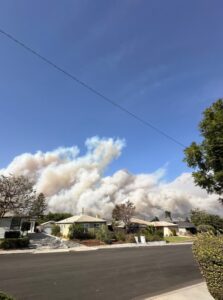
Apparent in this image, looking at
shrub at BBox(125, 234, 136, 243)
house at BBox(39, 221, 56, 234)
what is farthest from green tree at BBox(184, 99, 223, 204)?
house at BBox(39, 221, 56, 234)

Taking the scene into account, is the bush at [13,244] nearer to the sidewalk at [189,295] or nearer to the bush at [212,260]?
the sidewalk at [189,295]

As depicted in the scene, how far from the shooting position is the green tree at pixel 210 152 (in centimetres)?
996

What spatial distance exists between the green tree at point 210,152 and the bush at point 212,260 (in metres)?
4.24

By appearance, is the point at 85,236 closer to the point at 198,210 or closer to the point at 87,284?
the point at 87,284

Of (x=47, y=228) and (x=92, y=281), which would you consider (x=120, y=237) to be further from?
(x=92, y=281)

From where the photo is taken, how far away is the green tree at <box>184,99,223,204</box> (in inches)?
392

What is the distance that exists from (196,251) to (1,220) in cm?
3337

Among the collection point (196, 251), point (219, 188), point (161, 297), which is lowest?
point (161, 297)

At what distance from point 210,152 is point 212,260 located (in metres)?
5.10

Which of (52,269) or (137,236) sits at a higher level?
(137,236)

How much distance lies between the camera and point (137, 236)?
38844 millimetres

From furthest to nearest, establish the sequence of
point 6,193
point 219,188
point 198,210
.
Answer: point 198,210
point 6,193
point 219,188

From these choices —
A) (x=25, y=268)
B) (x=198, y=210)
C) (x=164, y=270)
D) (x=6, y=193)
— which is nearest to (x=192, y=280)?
(x=164, y=270)

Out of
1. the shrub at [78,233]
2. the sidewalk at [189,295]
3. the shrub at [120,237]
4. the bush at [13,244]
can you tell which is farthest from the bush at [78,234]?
the sidewalk at [189,295]
